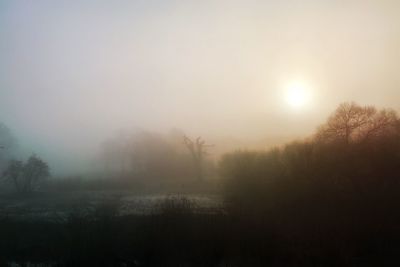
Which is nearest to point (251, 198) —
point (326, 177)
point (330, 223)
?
point (326, 177)

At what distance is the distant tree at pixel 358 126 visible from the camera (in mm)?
50969

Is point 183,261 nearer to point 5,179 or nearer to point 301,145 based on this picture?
point 301,145

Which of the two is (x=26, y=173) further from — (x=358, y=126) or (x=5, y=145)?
(x=358, y=126)

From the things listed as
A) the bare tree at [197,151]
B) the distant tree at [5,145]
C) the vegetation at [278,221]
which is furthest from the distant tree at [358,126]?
the distant tree at [5,145]

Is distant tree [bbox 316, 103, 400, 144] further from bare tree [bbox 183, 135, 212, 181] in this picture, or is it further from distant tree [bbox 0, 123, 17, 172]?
distant tree [bbox 0, 123, 17, 172]

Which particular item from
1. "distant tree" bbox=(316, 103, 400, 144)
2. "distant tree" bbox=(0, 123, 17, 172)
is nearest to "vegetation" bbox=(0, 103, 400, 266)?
"distant tree" bbox=(316, 103, 400, 144)

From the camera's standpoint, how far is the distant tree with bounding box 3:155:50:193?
230 ft

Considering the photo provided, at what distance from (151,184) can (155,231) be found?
135ft

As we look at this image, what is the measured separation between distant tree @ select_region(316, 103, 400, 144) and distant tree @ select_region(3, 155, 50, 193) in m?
40.4

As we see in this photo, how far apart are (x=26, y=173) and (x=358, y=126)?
1818 inches

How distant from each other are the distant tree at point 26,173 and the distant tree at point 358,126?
133 feet

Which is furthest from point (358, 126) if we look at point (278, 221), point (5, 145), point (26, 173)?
point (5, 145)

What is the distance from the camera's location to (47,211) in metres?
46.7

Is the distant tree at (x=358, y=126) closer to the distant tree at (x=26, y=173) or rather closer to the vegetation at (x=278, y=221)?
the vegetation at (x=278, y=221)
